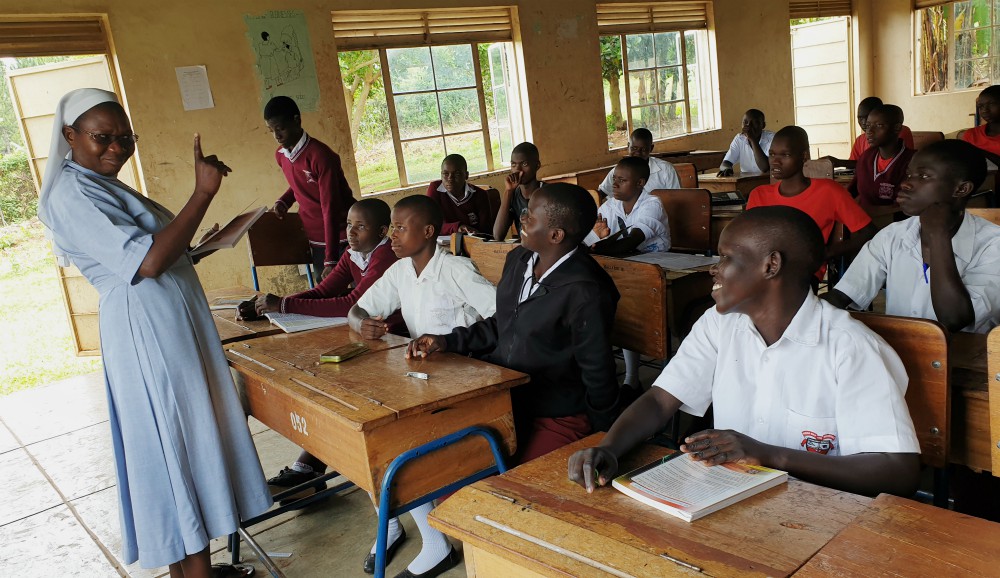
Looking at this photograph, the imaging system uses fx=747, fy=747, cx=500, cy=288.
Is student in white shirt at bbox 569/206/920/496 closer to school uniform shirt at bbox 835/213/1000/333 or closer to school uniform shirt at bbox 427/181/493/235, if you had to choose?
school uniform shirt at bbox 835/213/1000/333

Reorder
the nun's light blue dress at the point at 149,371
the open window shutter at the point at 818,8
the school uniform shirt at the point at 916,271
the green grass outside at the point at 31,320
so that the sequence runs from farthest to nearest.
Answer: the open window shutter at the point at 818,8 → the green grass outside at the point at 31,320 → the school uniform shirt at the point at 916,271 → the nun's light blue dress at the point at 149,371

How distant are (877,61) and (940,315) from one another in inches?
372

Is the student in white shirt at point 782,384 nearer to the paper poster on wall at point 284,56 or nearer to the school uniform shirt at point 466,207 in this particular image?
the school uniform shirt at point 466,207

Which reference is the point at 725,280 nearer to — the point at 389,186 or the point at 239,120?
the point at 239,120

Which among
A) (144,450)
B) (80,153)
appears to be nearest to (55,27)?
(80,153)

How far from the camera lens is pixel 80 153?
6.17 ft

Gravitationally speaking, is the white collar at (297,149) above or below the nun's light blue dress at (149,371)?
above

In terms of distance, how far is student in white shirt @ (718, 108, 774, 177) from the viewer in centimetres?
600

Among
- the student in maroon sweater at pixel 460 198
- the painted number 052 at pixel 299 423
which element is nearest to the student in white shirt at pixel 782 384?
the painted number 052 at pixel 299 423

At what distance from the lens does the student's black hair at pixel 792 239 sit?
1458 mm

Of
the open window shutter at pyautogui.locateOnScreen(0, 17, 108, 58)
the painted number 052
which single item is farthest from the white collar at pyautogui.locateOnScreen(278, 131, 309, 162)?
the open window shutter at pyautogui.locateOnScreen(0, 17, 108, 58)

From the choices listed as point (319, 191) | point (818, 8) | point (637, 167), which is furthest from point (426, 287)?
point (818, 8)

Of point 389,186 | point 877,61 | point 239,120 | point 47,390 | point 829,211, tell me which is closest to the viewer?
point 829,211

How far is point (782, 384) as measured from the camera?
4.78 ft
